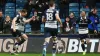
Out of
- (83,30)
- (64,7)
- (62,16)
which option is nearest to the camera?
(83,30)

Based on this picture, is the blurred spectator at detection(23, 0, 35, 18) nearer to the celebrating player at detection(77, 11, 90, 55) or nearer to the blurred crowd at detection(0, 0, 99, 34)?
the blurred crowd at detection(0, 0, 99, 34)

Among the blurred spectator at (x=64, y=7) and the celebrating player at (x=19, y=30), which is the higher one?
the blurred spectator at (x=64, y=7)

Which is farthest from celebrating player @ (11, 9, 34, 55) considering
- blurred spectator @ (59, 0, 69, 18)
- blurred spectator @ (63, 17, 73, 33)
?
blurred spectator @ (59, 0, 69, 18)

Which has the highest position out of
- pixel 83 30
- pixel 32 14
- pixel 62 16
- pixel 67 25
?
pixel 32 14

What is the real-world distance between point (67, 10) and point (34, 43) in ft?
13.5

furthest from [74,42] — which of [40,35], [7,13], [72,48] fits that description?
[7,13]

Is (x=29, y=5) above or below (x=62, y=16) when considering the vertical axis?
above

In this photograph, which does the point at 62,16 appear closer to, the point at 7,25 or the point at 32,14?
the point at 32,14

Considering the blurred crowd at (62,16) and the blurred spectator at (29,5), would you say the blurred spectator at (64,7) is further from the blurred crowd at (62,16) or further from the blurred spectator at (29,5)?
the blurred spectator at (29,5)

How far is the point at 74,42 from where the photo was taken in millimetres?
20578

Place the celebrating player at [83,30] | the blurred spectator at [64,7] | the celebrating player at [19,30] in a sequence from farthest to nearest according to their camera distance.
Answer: the blurred spectator at [64,7] → the celebrating player at [83,30] → the celebrating player at [19,30]

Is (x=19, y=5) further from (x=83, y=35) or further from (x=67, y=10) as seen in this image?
(x=83, y=35)

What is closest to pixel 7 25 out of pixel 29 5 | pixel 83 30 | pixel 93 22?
pixel 29 5

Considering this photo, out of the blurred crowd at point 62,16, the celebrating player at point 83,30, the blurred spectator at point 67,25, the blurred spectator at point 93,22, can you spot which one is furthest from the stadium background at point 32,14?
the blurred spectator at point 93,22
